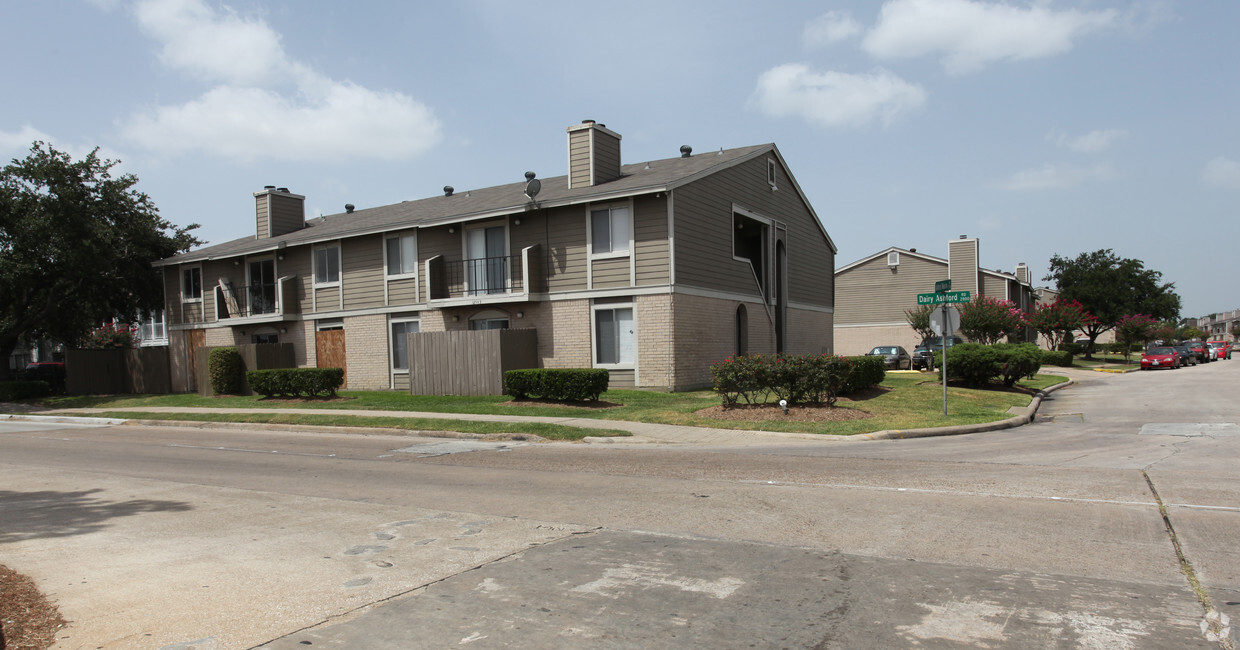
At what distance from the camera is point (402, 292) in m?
27.2

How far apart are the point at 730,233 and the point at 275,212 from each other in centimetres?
1921

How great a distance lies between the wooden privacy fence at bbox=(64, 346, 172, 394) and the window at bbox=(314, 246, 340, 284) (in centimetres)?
780

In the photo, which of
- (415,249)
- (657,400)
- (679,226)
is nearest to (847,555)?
(657,400)

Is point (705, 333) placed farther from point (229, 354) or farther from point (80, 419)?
point (80, 419)

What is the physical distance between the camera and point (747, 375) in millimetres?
17281

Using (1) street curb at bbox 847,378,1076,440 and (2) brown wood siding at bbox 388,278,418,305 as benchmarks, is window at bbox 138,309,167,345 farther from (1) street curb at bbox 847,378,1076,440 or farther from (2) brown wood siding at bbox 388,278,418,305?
(1) street curb at bbox 847,378,1076,440

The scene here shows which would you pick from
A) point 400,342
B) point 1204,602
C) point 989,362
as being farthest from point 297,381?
point 1204,602

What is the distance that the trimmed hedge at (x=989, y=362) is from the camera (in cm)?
2445

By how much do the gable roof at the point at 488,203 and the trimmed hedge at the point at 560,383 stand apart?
555 centimetres

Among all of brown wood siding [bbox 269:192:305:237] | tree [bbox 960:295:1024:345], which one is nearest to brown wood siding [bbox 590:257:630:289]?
brown wood siding [bbox 269:192:305:237]

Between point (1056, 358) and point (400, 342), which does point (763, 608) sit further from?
point (1056, 358)

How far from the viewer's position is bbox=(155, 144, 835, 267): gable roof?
23223 mm

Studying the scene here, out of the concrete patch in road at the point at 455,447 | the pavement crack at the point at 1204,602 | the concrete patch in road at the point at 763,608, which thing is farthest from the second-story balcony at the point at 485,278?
the pavement crack at the point at 1204,602

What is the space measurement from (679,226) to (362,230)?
37.8ft
